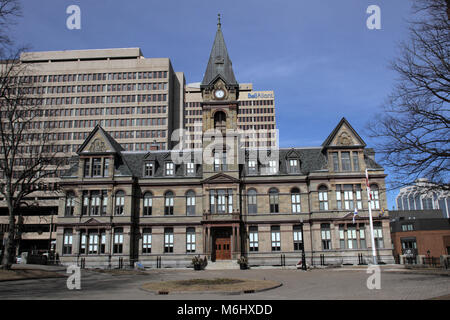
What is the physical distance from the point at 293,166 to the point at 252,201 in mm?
7022

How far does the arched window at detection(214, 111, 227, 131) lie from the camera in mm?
48500

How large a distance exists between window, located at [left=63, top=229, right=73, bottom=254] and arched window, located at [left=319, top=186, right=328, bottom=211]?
3017cm

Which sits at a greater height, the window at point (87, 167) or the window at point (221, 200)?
the window at point (87, 167)

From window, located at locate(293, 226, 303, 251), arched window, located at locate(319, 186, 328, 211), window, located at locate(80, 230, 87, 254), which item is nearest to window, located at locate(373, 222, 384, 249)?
arched window, located at locate(319, 186, 328, 211)

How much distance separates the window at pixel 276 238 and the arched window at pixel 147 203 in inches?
600

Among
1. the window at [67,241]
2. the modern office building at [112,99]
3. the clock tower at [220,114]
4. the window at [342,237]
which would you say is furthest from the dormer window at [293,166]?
the modern office building at [112,99]

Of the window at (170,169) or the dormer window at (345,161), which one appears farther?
the window at (170,169)

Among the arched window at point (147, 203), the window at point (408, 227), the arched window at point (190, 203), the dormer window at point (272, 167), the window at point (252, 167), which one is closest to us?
the arched window at point (190, 203)

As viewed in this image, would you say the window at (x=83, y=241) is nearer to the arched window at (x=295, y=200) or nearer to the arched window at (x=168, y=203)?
the arched window at (x=168, y=203)

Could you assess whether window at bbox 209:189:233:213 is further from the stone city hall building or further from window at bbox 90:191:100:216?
window at bbox 90:191:100:216

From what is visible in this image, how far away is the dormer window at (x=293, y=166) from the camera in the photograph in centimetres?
4784
